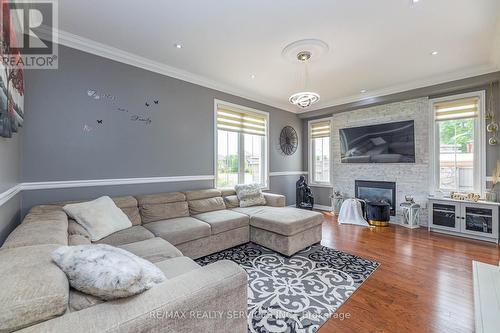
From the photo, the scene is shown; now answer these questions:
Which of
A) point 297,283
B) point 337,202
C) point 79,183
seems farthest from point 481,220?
point 79,183

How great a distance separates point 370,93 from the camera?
4.66 m

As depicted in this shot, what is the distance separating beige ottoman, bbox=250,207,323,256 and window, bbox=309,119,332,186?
274 cm

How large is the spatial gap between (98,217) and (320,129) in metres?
5.27

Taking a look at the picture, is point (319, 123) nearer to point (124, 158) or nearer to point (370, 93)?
point (370, 93)

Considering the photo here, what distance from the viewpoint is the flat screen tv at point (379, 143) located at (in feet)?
14.5

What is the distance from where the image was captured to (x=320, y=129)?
5914mm

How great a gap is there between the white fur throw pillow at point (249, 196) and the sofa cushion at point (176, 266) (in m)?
2.20

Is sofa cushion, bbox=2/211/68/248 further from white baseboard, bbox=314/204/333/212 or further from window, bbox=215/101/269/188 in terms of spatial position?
white baseboard, bbox=314/204/333/212

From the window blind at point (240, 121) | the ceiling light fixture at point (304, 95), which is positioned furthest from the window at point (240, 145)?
the ceiling light fixture at point (304, 95)

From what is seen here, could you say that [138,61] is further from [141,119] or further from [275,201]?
[275,201]

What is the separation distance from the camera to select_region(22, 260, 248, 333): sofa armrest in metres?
0.80

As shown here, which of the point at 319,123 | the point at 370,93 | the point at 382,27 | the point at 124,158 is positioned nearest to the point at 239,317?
the point at 124,158

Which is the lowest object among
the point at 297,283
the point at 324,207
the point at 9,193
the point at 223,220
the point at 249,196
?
the point at 297,283
